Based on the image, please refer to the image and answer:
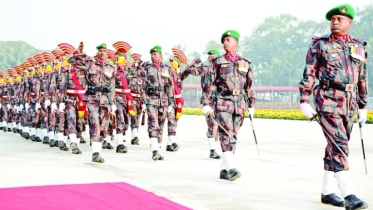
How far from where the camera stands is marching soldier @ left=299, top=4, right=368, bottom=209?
5.60 meters

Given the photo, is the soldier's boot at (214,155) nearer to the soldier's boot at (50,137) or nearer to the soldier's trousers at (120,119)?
the soldier's trousers at (120,119)

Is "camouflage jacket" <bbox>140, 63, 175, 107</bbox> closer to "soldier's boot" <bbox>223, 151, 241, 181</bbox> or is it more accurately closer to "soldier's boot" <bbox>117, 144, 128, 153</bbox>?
"soldier's boot" <bbox>117, 144, 128, 153</bbox>

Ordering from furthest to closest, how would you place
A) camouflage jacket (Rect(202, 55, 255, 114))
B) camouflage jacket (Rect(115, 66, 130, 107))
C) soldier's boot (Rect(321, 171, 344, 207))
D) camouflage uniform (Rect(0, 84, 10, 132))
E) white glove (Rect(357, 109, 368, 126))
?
camouflage uniform (Rect(0, 84, 10, 132)) → camouflage jacket (Rect(115, 66, 130, 107)) → camouflage jacket (Rect(202, 55, 255, 114)) → white glove (Rect(357, 109, 368, 126)) → soldier's boot (Rect(321, 171, 344, 207))

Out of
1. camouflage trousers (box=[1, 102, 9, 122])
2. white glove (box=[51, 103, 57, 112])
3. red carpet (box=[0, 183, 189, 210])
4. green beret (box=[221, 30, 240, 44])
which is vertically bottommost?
Result: red carpet (box=[0, 183, 189, 210])

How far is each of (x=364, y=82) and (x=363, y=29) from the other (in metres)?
79.1

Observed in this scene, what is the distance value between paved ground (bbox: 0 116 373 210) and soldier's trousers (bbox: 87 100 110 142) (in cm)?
44

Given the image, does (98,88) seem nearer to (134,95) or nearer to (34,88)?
(134,95)

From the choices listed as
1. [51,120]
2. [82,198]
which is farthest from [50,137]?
[82,198]

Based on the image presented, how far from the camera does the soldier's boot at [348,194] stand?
5.40 metres

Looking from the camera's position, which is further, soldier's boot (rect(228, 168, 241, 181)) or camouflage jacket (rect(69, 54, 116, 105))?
camouflage jacket (rect(69, 54, 116, 105))

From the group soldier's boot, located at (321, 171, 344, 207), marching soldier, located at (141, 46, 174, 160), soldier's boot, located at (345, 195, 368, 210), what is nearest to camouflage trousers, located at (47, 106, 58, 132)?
marching soldier, located at (141, 46, 174, 160)

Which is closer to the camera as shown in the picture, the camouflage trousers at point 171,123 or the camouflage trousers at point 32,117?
the camouflage trousers at point 171,123

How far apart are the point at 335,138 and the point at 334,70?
0.63m

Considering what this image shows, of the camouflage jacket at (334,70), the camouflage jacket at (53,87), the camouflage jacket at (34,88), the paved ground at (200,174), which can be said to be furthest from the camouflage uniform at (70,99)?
the camouflage jacket at (334,70)
